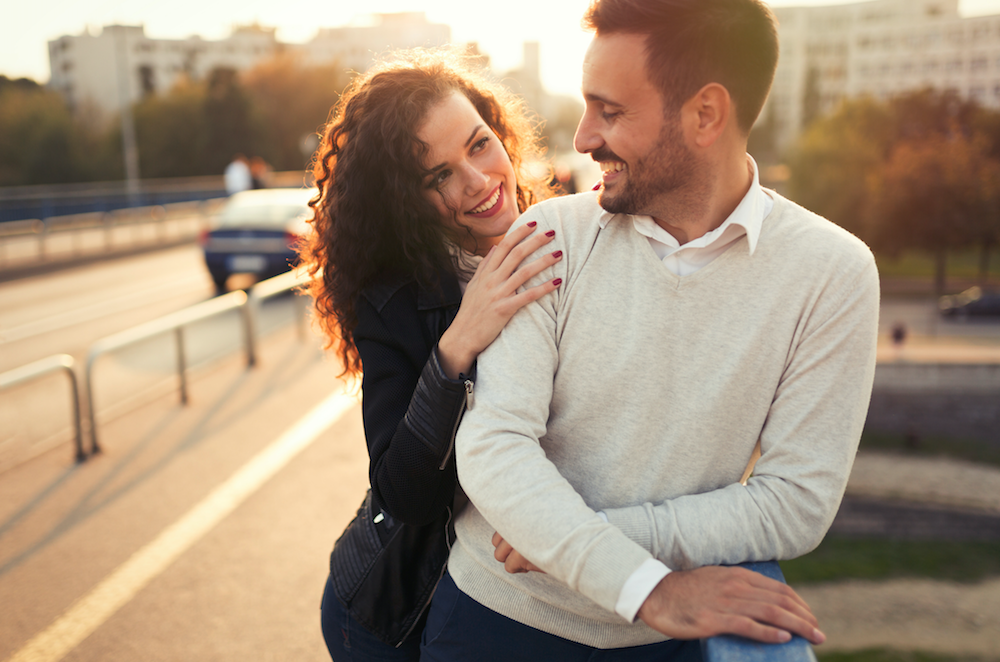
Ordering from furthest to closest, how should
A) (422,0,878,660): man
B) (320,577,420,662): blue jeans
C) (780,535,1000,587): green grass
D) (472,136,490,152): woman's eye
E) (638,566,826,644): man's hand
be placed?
1. (780,535,1000,587): green grass
2. (472,136,490,152): woman's eye
3. (320,577,420,662): blue jeans
4. (422,0,878,660): man
5. (638,566,826,644): man's hand

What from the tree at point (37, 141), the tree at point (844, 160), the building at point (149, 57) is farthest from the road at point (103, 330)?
the building at point (149, 57)

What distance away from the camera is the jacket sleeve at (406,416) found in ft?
5.37

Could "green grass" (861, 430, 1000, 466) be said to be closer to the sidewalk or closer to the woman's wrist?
the sidewalk

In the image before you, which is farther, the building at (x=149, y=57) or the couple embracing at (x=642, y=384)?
the building at (x=149, y=57)

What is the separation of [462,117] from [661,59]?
823mm

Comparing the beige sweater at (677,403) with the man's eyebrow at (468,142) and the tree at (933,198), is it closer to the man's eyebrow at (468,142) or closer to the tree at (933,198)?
the man's eyebrow at (468,142)

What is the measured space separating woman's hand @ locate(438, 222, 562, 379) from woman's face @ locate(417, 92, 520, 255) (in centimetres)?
55

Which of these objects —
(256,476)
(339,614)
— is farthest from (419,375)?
(256,476)

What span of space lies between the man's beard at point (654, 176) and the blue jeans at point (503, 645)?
904 millimetres

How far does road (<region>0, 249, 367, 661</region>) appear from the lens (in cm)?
348

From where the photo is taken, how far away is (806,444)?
59.5 inches

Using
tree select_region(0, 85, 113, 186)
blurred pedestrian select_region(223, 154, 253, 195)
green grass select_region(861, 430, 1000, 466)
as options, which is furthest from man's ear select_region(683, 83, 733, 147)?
tree select_region(0, 85, 113, 186)

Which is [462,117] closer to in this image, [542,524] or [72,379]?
[542,524]

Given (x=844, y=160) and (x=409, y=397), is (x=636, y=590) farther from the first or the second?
(x=844, y=160)
